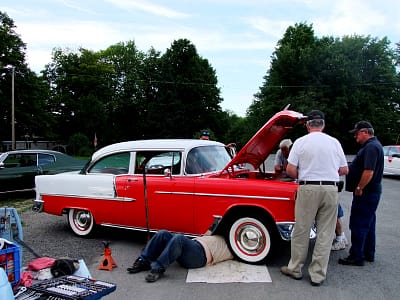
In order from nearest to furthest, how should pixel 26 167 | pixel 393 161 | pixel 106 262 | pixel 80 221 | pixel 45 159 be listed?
pixel 106 262
pixel 80 221
pixel 26 167
pixel 45 159
pixel 393 161

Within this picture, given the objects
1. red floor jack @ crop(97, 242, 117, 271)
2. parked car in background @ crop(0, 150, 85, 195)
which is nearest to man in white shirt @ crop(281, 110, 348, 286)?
red floor jack @ crop(97, 242, 117, 271)

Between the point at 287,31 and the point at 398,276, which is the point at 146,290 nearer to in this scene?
the point at 398,276

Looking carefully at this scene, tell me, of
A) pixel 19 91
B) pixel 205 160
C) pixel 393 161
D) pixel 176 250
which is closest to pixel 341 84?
pixel 393 161

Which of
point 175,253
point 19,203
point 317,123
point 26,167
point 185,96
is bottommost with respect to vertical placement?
point 19,203

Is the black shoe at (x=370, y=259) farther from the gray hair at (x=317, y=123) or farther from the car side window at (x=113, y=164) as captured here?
the car side window at (x=113, y=164)

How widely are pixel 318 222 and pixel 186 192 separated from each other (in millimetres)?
1809

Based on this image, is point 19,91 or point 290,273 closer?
point 290,273

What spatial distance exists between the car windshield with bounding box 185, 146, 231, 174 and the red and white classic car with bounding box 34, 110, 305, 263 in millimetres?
16

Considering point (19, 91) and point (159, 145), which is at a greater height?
point (19, 91)

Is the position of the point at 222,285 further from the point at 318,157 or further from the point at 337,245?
the point at 337,245

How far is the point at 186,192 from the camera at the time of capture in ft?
17.3

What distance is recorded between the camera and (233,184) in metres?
5.02

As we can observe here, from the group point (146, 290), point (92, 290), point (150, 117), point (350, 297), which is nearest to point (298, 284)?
point (350, 297)

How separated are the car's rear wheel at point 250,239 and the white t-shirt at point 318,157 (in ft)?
3.04
